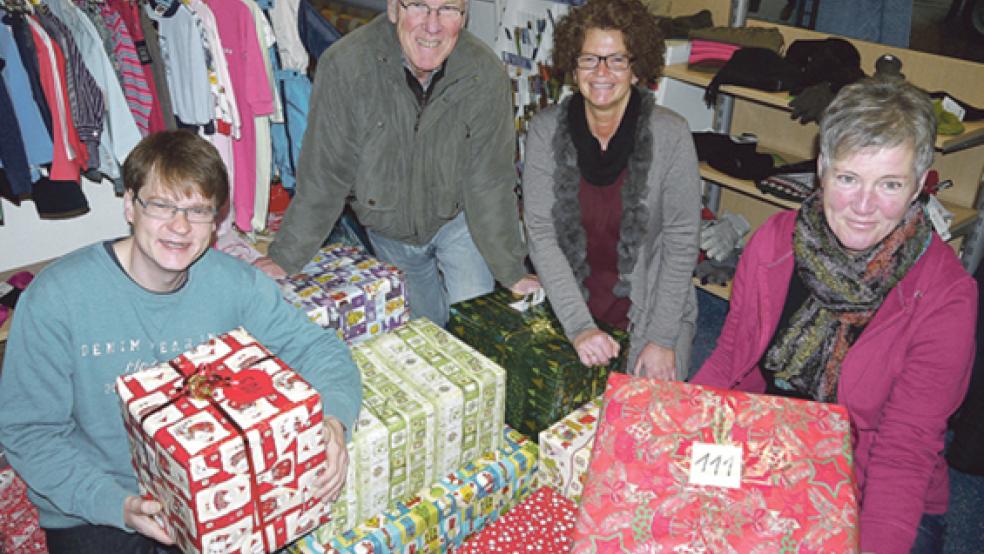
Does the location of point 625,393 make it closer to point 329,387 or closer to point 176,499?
point 329,387

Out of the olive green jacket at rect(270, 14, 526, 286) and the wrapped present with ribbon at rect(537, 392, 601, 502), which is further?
the olive green jacket at rect(270, 14, 526, 286)

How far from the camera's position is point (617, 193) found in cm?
233

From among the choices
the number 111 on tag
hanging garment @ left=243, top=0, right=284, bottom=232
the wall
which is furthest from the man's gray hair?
the wall

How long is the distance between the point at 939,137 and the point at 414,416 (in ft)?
8.12

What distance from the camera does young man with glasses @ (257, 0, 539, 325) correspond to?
2342 mm

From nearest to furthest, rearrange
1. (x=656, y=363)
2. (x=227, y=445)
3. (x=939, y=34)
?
1. (x=227, y=445)
2. (x=656, y=363)
3. (x=939, y=34)

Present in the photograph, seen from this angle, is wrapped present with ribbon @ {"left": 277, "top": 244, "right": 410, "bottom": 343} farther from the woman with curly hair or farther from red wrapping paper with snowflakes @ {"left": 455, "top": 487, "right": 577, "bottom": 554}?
red wrapping paper with snowflakes @ {"left": 455, "top": 487, "right": 577, "bottom": 554}

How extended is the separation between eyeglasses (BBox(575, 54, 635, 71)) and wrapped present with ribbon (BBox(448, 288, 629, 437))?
0.76 meters

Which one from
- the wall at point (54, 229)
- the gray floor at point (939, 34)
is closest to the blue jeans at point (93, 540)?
the wall at point (54, 229)

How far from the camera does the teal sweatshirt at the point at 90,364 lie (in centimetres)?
151

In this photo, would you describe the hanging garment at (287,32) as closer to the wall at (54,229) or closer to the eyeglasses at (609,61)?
the wall at (54,229)

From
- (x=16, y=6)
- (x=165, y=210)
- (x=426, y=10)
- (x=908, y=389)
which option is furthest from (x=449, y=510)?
(x=16, y=6)

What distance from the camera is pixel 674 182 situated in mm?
2266

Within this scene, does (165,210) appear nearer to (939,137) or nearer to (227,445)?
(227,445)
